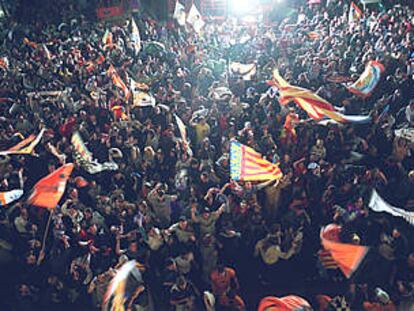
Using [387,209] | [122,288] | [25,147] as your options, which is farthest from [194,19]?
[122,288]

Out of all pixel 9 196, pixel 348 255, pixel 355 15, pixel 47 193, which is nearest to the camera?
pixel 348 255

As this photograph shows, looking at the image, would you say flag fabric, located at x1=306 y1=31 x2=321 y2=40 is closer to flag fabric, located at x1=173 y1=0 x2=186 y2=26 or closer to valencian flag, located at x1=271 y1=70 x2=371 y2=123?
flag fabric, located at x1=173 y1=0 x2=186 y2=26

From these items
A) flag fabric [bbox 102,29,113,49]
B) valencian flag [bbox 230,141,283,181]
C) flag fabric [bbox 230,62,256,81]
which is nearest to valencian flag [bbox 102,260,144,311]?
valencian flag [bbox 230,141,283,181]

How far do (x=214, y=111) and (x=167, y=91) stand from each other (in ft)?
7.45

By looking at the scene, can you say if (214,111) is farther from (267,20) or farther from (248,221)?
(267,20)

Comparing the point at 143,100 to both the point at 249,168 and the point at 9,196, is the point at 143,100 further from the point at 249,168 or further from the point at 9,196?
the point at 249,168

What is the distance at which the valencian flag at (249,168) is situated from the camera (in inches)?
303

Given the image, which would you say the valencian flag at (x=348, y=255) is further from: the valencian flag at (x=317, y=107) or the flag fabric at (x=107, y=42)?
the flag fabric at (x=107, y=42)

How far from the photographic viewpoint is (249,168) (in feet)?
25.8

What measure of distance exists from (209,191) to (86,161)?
3.06 metres

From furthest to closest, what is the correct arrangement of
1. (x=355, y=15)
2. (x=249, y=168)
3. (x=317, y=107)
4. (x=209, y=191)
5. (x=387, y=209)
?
(x=355, y=15) < (x=317, y=107) < (x=209, y=191) < (x=249, y=168) < (x=387, y=209)

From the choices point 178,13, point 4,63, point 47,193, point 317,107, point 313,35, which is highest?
point 178,13

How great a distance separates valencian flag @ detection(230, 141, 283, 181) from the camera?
7.70 meters

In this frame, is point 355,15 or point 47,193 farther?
point 355,15
